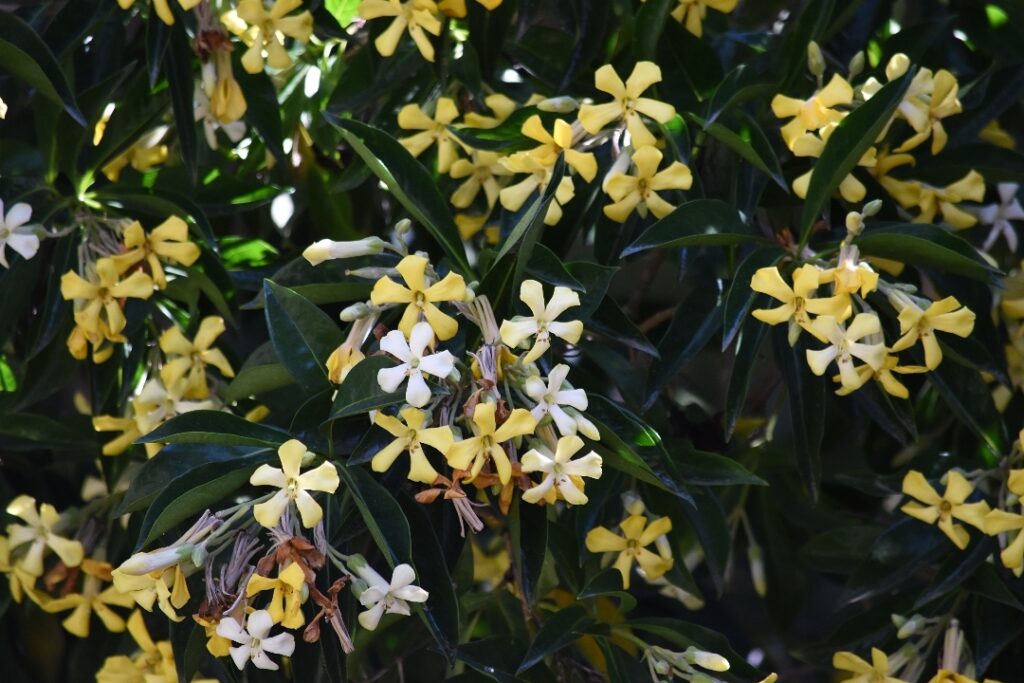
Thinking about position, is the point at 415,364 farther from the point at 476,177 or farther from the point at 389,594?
the point at 476,177

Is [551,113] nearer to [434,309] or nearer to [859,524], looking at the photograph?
[434,309]

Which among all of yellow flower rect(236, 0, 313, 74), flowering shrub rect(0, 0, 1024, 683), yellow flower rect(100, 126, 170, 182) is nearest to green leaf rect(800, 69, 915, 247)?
flowering shrub rect(0, 0, 1024, 683)

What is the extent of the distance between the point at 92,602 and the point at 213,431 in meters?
0.44

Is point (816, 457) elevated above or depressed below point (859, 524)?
above

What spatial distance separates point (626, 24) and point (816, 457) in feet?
1.68

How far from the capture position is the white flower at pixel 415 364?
95cm

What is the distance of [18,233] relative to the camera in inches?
49.2

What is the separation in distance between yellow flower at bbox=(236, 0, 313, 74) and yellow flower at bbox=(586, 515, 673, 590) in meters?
0.59

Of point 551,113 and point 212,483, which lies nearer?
point 212,483

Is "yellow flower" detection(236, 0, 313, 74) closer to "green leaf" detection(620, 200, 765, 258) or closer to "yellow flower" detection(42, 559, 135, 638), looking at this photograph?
"green leaf" detection(620, 200, 765, 258)

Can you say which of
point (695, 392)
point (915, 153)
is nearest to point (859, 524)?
point (695, 392)

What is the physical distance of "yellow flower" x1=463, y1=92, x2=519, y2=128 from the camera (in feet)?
4.35

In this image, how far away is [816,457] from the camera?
4.11ft

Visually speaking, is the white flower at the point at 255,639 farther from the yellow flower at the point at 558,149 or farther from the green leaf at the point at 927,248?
the green leaf at the point at 927,248
